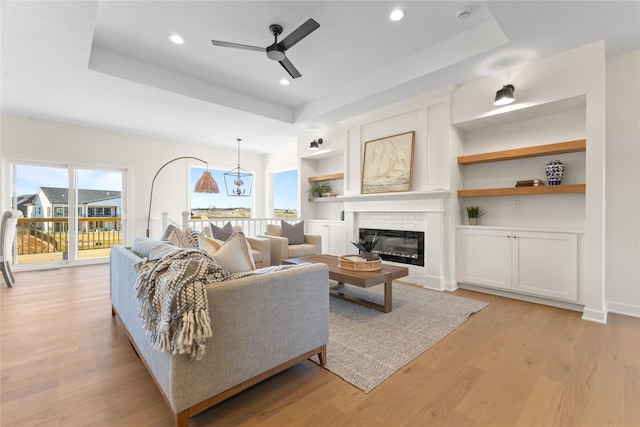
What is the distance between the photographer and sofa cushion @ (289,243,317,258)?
4.48 meters

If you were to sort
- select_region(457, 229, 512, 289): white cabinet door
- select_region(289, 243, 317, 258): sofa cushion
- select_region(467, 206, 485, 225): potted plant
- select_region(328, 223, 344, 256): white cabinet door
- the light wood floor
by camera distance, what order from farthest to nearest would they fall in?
select_region(328, 223, 344, 256): white cabinet door, select_region(289, 243, 317, 258): sofa cushion, select_region(467, 206, 485, 225): potted plant, select_region(457, 229, 512, 289): white cabinet door, the light wood floor

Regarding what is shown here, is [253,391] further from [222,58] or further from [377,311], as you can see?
[222,58]

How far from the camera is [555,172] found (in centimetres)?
313

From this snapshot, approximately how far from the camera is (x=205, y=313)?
4.07 ft

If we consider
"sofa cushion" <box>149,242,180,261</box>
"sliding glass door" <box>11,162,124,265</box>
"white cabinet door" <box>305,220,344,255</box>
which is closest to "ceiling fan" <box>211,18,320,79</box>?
"sofa cushion" <box>149,242,180,261</box>

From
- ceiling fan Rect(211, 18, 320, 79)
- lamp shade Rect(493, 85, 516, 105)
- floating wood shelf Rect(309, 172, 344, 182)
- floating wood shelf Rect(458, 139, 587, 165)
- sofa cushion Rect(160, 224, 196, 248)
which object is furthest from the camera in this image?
floating wood shelf Rect(309, 172, 344, 182)

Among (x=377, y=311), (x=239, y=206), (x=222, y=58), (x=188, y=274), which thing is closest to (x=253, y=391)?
(x=188, y=274)

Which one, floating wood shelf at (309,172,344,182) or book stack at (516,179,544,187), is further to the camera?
floating wood shelf at (309,172,344,182)

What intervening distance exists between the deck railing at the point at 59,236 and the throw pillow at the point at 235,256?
542cm

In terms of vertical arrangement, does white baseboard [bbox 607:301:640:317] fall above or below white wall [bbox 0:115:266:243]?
below

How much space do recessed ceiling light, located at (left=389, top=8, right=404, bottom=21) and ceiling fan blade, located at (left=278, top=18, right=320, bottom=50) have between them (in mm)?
861

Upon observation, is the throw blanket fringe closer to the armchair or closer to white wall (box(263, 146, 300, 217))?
the armchair

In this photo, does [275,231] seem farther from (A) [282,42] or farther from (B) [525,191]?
(B) [525,191]

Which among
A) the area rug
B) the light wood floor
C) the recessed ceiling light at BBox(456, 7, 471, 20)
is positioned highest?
the recessed ceiling light at BBox(456, 7, 471, 20)
